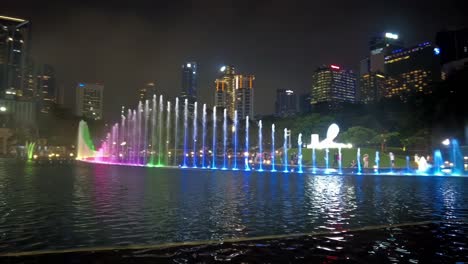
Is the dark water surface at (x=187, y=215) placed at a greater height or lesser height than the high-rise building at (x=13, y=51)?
lesser

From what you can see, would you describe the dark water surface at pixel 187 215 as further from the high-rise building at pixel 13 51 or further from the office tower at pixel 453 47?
the high-rise building at pixel 13 51

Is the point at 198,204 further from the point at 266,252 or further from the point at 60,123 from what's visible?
the point at 60,123

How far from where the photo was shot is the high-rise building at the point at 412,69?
159 m

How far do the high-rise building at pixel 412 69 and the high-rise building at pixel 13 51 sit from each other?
454 feet

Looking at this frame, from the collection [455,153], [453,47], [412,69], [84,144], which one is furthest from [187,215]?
[412,69]

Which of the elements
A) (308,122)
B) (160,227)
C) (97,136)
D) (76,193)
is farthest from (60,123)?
(160,227)

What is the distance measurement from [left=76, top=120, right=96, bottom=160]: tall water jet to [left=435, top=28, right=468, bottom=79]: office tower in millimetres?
77070

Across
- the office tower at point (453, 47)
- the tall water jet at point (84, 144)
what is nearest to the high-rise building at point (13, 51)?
the tall water jet at point (84, 144)

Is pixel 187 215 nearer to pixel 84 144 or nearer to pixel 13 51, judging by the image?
pixel 84 144

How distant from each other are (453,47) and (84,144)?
8282 cm

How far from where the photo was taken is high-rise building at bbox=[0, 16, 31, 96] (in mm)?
152375

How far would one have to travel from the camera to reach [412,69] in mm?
168000

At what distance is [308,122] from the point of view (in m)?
83.7

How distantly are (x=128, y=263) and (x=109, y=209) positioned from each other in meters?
6.28
